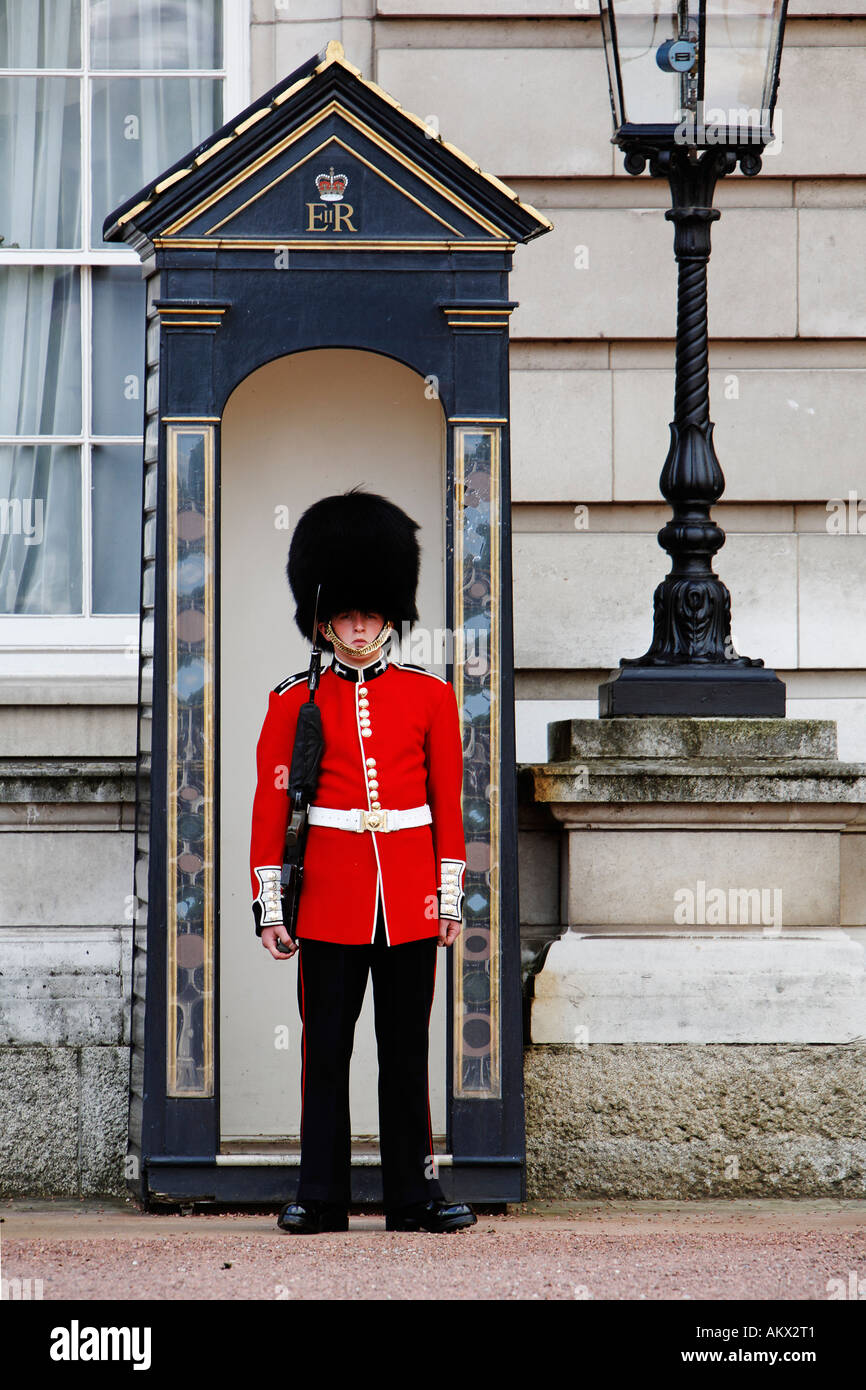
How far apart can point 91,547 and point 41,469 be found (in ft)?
0.97

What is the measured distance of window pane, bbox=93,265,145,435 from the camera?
567 cm

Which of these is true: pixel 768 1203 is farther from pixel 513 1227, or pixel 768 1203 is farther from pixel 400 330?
pixel 400 330

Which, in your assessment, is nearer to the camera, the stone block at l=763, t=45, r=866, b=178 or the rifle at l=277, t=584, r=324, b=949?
the rifle at l=277, t=584, r=324, b=949

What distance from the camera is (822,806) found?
193 inches

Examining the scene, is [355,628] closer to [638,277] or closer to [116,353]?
[116,353]

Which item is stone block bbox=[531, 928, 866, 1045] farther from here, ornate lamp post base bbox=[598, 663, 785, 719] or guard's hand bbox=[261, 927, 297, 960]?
guard's hand bbox=[261, 927, 297, 960]

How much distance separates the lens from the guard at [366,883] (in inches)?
156

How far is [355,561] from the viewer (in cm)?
407

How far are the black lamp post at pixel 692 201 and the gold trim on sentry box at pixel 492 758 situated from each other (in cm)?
72

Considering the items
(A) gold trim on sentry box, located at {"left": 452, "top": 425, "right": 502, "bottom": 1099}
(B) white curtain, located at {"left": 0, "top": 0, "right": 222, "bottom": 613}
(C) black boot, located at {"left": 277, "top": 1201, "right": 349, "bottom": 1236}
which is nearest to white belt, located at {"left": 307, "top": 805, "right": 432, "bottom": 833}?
(A) gold trim on sentry box, located at {"left": 452, "top": 425, "right": 502, "bottom": 1099}

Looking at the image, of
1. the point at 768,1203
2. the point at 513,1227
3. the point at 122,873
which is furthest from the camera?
the point at 122,873

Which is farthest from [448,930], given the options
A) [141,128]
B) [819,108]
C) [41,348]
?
[819,108]

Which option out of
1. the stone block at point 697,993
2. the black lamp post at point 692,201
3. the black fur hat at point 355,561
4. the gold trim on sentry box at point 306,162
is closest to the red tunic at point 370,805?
the black fur hat at point 355,561

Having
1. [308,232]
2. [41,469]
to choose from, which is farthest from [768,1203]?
[41,469]
